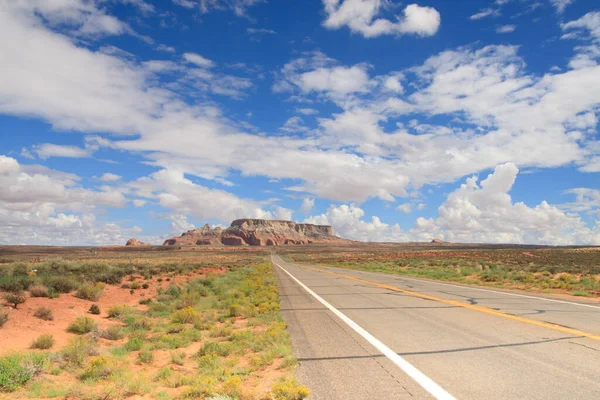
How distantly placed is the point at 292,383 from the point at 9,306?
1092 cm

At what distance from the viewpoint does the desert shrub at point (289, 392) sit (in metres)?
4.63

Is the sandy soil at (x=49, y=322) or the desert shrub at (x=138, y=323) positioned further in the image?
the desert shrub at (x=138, y=323)

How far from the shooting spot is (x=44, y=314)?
11.1 metres

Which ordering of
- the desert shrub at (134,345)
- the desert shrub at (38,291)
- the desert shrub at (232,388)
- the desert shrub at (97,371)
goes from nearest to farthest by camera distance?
1. the desert shrub at (232,388)
2. the desert shrub at (97,371)
3. the desert shrub at (134,345)
4. the desert shrub at (38,291)

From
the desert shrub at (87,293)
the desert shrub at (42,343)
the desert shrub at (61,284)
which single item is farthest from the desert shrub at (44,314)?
the desert shrub at (61,284)

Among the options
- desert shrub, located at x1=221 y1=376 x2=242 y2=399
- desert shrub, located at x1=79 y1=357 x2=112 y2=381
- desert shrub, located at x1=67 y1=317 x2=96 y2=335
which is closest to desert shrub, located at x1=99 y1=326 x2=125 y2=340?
desert shrub, located at x1=67 y1=317 x2=96 y2=335

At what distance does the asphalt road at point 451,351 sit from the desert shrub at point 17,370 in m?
4.38

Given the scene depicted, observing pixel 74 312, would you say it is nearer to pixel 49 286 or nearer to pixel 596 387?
pixel 49 286

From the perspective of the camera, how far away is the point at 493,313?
10.0 m

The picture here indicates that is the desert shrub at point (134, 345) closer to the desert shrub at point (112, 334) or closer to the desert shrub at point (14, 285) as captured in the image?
the desert shrub at point (112, 334)

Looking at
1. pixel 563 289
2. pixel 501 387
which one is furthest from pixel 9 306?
pixel 563 289

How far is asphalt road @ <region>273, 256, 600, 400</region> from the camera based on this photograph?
464 centimetres

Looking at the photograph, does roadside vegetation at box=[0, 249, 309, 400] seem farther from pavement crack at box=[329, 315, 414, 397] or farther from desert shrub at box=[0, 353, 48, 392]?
pavement crack at box=[329, 315, 414, 397]

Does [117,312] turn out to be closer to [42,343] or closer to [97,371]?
[42,343]
